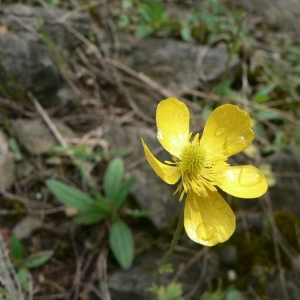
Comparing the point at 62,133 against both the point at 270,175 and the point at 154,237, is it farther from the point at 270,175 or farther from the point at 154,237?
Answer: the point at 270,175

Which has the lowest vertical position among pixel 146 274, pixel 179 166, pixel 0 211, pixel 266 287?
pixel 266 287

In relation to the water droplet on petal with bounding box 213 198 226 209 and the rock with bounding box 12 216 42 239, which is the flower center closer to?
the water droplet on petal with bounding box 213 198 226 209

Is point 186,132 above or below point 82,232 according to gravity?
above

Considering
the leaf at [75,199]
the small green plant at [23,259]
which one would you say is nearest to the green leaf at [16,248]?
the small green plant at [23,259]

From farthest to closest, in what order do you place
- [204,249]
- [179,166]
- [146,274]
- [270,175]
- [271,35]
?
[271,35]
[270,175]
[204,249]
[146,274]
[179,166]

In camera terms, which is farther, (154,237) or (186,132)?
(154,237)

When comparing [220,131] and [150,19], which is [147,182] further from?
[150,19]

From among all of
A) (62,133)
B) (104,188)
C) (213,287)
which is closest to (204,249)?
(213,287)

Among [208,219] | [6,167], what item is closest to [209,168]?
[208,219]
